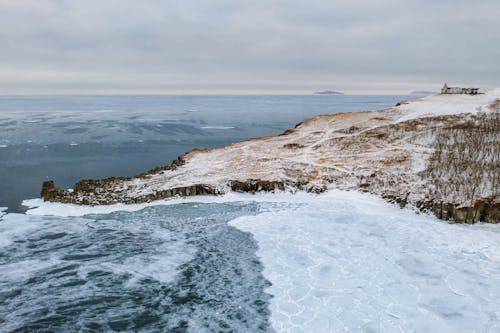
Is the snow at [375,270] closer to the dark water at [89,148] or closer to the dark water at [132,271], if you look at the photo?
the dark water at [132,271]

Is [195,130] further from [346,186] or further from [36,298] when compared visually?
[36,298]

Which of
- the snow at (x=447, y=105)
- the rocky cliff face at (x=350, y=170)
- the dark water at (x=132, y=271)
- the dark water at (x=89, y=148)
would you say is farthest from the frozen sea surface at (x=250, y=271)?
the snow at (x=447, y=105)

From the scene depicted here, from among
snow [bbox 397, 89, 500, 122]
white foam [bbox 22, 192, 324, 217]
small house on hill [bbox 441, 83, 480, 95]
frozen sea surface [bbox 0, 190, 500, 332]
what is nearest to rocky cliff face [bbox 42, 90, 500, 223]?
white foam [bbox 22, 192, 324, 217]

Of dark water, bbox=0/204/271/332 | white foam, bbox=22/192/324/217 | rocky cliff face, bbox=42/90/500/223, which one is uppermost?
rocky cliff face, bbox=42/90/500/223

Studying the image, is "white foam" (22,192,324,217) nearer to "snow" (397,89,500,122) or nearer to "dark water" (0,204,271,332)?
"dark water" (0,204,271,332)

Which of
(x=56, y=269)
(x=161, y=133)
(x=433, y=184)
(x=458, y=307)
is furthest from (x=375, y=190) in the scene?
(x=161, y=133)

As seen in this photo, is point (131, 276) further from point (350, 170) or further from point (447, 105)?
point (447, 105)
